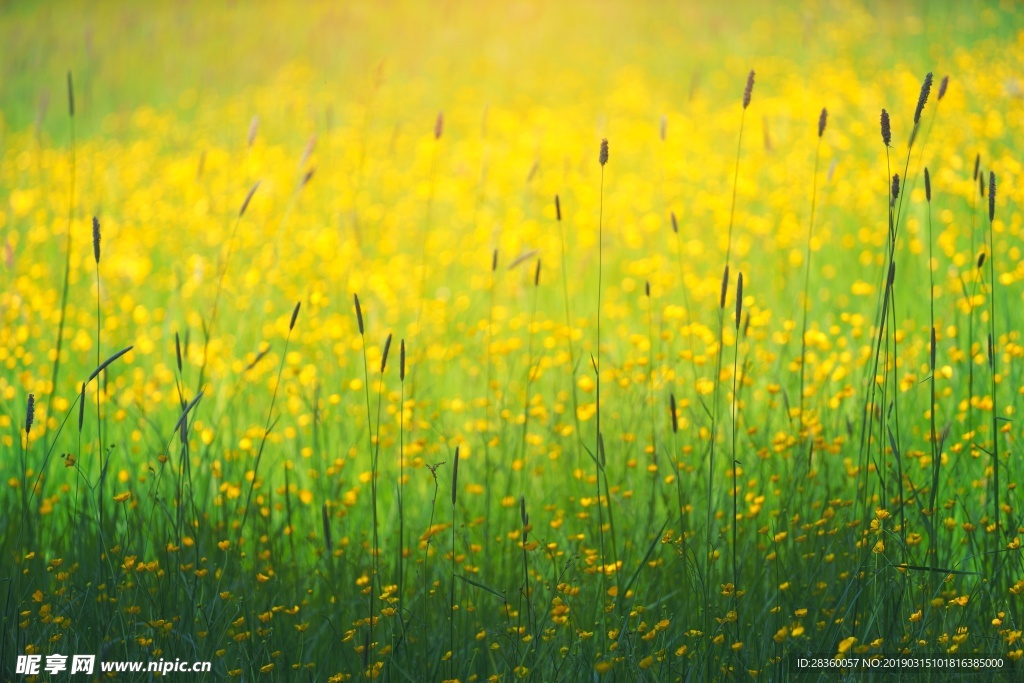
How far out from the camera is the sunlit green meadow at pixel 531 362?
6.24ft

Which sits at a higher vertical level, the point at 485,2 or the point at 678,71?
the point at 485,2

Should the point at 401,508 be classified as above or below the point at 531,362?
below

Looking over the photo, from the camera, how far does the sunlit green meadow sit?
1903 millimetres

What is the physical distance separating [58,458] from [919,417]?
2.60m

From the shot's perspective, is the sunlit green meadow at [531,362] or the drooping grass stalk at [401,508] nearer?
the drooping grass stalk at [401,508]

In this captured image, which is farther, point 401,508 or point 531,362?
point 531,362

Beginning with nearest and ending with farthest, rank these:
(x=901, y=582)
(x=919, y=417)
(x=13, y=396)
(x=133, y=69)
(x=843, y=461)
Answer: (x=901, y=582), (x=843, y=461), (x=919, y=417), (x=13, y=396), (x=133, y=69)

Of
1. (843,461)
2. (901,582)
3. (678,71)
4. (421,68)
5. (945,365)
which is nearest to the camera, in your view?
(901,582)

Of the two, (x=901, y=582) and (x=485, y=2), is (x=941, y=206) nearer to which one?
(x=901, y=582)

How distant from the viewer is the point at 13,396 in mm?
3289

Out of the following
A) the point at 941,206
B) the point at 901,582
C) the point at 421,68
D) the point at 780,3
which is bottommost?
the point at 901,582

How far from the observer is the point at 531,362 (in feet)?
8.79

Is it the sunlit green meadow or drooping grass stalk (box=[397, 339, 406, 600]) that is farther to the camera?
the sunlit green meadow

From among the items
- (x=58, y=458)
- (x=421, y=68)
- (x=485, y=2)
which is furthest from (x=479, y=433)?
(x=485, y=2)
